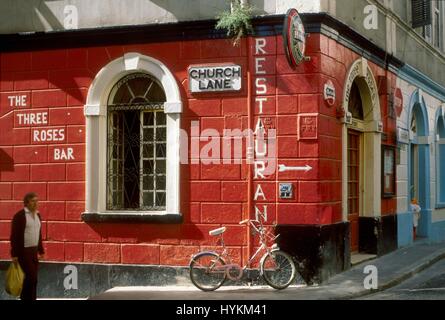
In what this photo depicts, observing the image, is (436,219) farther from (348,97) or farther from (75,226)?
(75,226)

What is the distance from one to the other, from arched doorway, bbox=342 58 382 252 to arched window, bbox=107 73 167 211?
152 inches

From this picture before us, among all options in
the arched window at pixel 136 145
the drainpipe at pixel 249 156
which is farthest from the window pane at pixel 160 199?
the drainpipe at pixel 249 156

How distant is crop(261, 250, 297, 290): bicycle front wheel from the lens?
35.3 feet

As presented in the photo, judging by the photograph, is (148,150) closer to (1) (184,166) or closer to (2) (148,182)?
(2) (148,182)

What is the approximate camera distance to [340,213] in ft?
39.8

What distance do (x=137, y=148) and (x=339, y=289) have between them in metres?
4.11

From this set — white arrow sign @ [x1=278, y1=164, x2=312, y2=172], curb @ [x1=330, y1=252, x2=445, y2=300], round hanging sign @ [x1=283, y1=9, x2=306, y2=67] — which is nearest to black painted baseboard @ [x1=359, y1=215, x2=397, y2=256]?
curb @ [x1=330, y1=252, x2=445, y2=300]

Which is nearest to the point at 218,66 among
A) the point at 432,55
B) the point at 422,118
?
the point at 422,118

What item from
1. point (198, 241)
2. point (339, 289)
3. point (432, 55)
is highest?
point (432, 55)

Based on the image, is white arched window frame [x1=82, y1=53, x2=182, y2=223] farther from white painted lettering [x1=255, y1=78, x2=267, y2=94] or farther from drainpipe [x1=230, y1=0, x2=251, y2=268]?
white painted lettering [x1=255, y1=78, x2=267, y2=94]

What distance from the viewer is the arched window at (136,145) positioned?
1184 cm

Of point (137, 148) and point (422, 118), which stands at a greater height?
point (422, 118)
